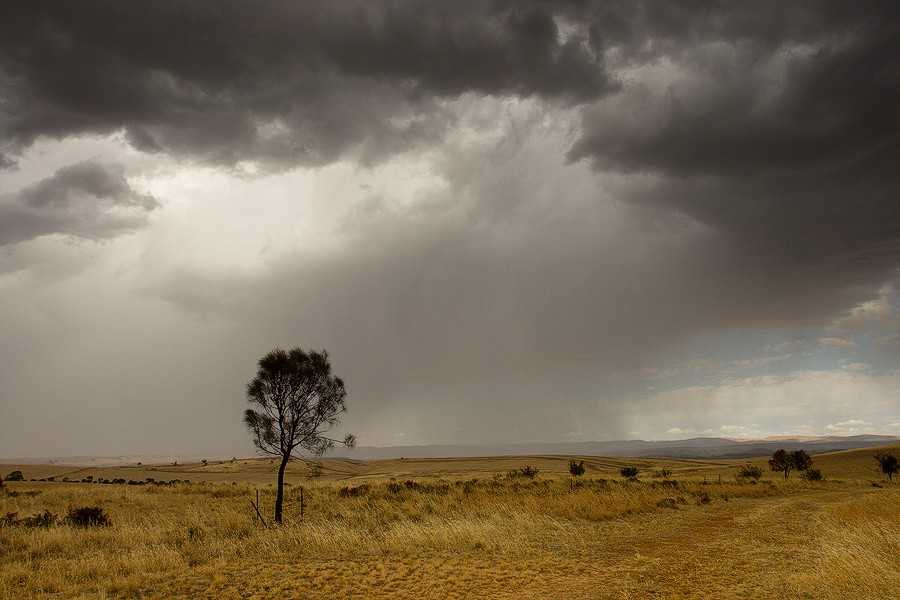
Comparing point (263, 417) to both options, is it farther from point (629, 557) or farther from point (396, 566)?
point (629, 557)

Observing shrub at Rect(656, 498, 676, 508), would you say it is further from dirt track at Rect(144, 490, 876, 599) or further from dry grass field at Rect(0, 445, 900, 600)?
dirt track at Rect(144, 490, 876, 599)

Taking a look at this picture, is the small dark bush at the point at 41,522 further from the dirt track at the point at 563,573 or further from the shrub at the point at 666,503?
the shrub at the point at 666,503

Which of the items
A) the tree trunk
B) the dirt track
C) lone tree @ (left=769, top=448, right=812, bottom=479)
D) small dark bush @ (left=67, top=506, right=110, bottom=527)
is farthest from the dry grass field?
lone tree @ (left=769, top=448, right=812, bottom=479)

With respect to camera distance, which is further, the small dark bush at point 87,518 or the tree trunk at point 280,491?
the tree trunk at point 280,491

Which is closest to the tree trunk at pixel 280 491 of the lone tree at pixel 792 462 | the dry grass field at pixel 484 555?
the dry grass field at pixel 484 555

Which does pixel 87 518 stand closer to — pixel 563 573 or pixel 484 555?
pixel 484 555

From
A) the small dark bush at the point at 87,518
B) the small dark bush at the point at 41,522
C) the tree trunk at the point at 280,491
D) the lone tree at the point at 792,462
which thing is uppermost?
the tree trunk at the point at 280,491

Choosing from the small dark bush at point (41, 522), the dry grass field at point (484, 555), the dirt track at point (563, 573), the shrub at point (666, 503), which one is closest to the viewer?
the dirt track at point (563, 573)

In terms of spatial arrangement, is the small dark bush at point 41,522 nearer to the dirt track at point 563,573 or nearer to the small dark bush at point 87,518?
the small dark bush at point 87,518

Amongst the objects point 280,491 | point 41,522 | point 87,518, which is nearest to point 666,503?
point 280,491

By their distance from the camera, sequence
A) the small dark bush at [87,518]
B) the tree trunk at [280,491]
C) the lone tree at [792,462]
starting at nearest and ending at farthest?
the small dark bush at [87,518], the tree trunk at [280,491], the lone tree at [792,462]

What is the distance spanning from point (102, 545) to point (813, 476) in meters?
55.8

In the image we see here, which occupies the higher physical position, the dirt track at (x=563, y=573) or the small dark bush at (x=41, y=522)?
the dirt track at (x=563, y=573)

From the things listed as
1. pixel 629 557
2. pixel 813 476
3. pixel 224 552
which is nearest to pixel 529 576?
pixel 629 557
